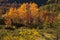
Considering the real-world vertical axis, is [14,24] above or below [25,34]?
below

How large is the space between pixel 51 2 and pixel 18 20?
33983 mm

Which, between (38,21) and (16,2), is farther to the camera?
(16,2)

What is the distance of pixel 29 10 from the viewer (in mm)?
85250

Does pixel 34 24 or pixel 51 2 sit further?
pixel 51 2

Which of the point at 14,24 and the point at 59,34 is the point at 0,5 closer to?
the point at 14,24

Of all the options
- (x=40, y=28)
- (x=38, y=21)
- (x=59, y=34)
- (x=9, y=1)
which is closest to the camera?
(x=59, y=34)

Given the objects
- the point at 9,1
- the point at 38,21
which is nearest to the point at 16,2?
the point at 9,1

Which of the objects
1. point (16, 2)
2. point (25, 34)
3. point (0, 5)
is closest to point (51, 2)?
point (16, 2)

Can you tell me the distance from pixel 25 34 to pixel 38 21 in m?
35.8

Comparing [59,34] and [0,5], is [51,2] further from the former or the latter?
[59,34]

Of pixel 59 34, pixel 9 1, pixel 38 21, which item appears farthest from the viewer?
pixel 9 1

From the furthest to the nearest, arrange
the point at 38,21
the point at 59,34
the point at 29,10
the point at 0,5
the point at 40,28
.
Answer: the point at 0,5
the point at 29,10
the point at 38,21
the point at 40,28
the point at 59,34

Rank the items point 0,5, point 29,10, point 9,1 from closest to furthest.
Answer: point 29,10
point 0,5
point 9,1

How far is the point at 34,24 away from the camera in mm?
77625
